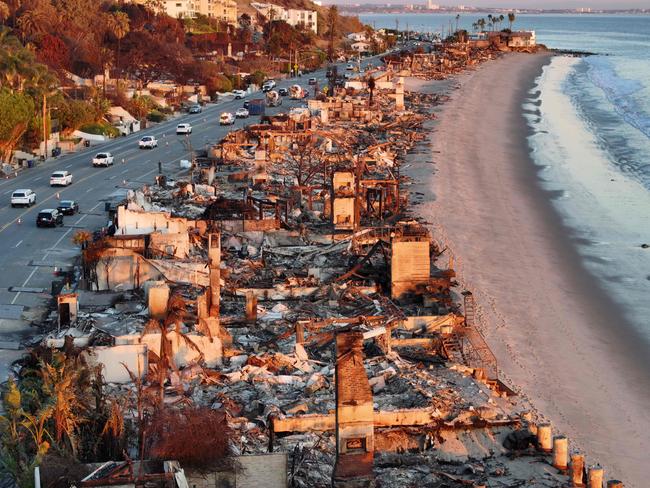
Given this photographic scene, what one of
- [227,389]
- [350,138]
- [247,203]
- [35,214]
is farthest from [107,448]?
[350,138]

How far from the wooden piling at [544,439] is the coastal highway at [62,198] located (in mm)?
13050

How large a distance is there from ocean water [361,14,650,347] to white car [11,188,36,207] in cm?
2112

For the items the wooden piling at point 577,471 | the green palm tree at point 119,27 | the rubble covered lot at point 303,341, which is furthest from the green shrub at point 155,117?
the wooden piling at point 577,471

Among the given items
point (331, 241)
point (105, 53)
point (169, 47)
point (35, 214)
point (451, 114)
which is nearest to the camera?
point (331, 241)

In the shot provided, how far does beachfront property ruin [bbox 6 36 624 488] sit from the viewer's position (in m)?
17.9

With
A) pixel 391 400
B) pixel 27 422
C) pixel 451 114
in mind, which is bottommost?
pixel 451 114

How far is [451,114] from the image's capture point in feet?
268

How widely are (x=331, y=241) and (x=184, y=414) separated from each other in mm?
18266

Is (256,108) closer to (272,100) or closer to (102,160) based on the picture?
(272,100)

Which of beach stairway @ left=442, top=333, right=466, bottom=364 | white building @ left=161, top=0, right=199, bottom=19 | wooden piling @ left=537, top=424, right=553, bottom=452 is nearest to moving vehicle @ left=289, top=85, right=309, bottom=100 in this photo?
white building @ left=161, top=0, right=199, bottom=19

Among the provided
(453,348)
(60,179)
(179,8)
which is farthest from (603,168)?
(179,8)

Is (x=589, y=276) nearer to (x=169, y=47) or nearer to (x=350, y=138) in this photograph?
(x=350, y=138)

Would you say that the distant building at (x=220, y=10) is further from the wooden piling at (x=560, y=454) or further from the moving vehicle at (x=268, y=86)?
the wooden piling at (x=560, y=454)

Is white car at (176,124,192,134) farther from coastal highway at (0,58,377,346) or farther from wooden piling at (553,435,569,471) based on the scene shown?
wooden piling at (553,435,569,471)
